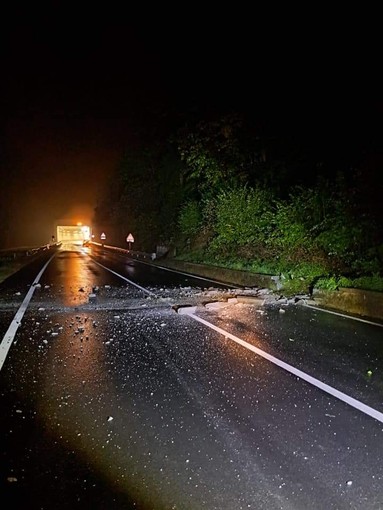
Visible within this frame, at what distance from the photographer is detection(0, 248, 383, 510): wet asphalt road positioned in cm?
313

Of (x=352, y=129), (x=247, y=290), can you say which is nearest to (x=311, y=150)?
(x=352, y=129)

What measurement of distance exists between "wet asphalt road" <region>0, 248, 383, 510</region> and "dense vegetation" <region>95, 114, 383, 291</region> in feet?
19.6

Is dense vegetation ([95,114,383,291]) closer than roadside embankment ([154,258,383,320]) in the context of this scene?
No

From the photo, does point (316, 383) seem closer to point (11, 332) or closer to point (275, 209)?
point (11, 332)

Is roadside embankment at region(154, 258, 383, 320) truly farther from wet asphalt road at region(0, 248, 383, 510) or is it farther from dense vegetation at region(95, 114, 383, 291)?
wet asphalt road at region(0, 248, 383, 510)

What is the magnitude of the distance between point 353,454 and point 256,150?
23.4m

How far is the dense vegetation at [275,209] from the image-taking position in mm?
13961

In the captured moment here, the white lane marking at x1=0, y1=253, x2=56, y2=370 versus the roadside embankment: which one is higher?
the roadside embankment

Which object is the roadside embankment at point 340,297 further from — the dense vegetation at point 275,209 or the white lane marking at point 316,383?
the white lane marking at point 316,383

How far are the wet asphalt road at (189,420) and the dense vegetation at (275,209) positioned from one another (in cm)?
597

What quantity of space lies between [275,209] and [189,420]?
18.0m

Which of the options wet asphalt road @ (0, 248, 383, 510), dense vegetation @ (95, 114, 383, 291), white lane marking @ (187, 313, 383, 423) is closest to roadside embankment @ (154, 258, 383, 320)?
dense vegetation @ (95, 114, 383, 291)

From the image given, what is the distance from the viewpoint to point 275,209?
21.3m

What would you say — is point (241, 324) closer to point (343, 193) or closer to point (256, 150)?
point (343, 193)
